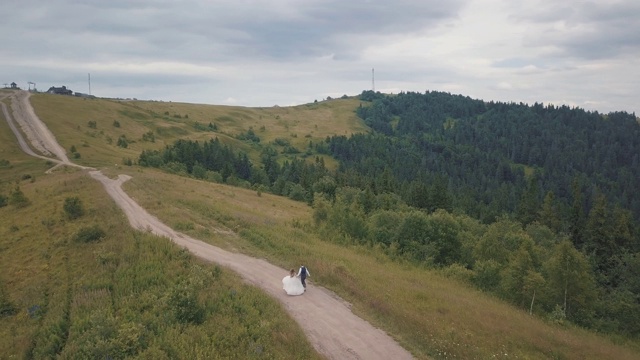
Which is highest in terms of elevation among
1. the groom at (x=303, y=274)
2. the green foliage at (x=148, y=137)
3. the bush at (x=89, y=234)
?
the green foliage at (x=148, y=137)

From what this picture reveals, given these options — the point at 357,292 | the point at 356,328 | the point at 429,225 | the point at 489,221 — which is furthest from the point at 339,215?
the point at 489,221

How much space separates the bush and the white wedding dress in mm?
18534

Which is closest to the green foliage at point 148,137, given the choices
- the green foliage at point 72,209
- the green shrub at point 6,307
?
the green foliage at point 72,209

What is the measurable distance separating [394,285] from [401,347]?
11.4 metres

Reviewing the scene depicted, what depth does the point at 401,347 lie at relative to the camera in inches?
829

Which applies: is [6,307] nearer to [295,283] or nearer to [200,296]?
[200,296]

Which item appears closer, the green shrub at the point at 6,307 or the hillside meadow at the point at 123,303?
the hillside meadow at the point at 123,303

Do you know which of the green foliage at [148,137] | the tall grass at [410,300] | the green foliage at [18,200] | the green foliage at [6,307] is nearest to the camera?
the tall grass at [410,300]

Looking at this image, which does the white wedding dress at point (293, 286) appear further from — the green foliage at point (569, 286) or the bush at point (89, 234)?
the green foliage at point (569, 286)

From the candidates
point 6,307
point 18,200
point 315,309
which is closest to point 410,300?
point 315,309

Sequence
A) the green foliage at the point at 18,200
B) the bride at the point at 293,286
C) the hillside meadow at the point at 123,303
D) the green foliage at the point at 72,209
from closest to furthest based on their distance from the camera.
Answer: the hillside meadow at the point at 123,303 < the bride at the point at 293,286 < the green foliage at the point at 72,209 < the green foliage at the point at 18,200

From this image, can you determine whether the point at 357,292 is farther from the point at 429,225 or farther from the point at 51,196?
the point at 51,196

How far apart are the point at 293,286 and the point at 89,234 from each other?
19.8 meters

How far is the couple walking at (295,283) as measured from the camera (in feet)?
86.9
